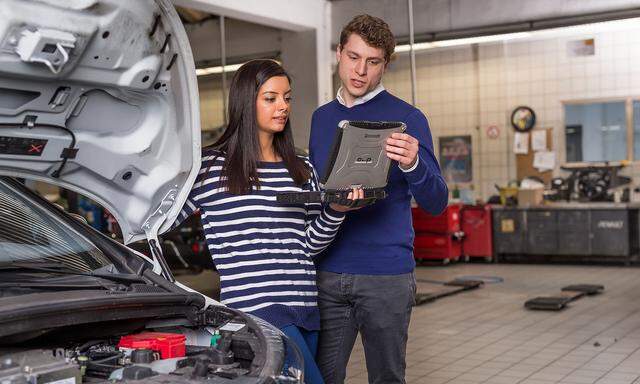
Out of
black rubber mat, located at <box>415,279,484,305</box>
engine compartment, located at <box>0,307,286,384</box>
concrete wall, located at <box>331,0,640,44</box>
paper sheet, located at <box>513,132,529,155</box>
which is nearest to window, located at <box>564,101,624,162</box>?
paper sheet, located at <box>513,132,529,155</box>

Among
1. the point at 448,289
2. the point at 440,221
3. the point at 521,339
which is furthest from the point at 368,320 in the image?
the point at 440,221

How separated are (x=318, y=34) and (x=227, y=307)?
6472 mm

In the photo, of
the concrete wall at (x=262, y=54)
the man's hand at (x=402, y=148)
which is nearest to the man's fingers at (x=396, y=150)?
the man's hand at (x=402, y=148)

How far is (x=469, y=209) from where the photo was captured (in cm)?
1038

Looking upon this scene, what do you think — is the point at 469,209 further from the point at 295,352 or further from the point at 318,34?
the point at 295,352

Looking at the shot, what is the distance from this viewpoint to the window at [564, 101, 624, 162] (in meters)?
10.0

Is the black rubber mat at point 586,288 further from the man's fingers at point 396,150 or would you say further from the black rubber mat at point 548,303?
the man's fingers at point 396,150

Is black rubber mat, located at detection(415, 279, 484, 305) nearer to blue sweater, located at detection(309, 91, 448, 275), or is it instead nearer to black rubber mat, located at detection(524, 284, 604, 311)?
black rubber mat, located at detection(524, 284, 604, 311)

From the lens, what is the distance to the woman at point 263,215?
2.32m

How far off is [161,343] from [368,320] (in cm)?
72

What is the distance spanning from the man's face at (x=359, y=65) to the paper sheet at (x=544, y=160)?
827 centimetres

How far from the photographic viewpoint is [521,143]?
34.7 ft

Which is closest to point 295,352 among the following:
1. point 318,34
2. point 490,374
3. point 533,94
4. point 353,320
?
point 353,320

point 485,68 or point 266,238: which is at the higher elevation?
point 485,68
